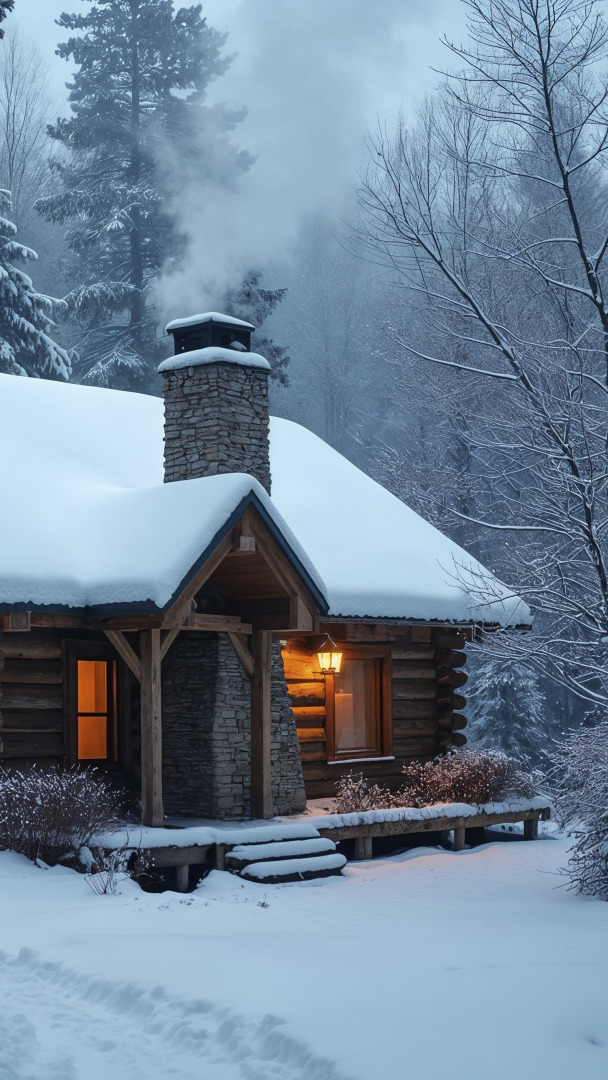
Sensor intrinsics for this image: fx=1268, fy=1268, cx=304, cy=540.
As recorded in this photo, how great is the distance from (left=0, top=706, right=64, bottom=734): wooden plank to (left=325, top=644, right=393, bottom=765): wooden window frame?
14.1 ft

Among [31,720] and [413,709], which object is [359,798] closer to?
[413,709]

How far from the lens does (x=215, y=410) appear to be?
16.2 m

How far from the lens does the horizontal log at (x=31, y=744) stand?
14758mm

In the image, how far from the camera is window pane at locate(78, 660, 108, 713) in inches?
665

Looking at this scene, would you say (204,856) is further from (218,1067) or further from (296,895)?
(218,1067)

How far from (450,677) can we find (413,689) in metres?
0.65

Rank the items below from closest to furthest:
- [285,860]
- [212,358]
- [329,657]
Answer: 1. [285,860]
2. [212,358]
3. [329,657]

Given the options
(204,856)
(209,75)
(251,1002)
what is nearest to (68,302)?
(209,75)

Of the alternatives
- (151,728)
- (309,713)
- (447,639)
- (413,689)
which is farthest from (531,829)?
(151,728)

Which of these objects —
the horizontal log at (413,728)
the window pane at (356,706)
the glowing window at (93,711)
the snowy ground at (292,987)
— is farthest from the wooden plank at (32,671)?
the horizontal log at (413,728)

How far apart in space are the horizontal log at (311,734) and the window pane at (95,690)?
108 inches

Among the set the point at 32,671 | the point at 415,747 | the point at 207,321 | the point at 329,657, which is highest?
the point at 207,321

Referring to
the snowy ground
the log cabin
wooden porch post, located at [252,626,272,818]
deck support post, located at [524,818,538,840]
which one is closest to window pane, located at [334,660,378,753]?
the log cabin

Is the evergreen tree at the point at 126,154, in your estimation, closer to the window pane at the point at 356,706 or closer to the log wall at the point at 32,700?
the window pane at the point at 356,706
